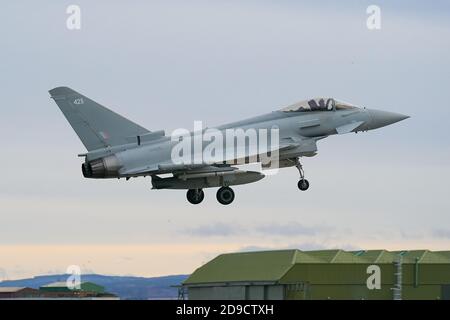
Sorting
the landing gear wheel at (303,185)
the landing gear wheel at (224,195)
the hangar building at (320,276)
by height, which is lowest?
the hangar building at (320,276)

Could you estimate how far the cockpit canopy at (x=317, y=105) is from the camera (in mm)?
60562

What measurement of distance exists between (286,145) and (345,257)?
59.5 ft

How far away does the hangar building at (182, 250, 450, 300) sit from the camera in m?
70.6

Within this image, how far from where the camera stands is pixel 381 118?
62219 mm

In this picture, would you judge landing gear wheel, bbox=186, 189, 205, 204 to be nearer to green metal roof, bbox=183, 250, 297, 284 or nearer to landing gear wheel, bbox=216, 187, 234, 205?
landing gear wheel, bbox=216, 187, 234, 205

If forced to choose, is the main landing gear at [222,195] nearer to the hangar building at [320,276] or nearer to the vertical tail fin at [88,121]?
the vertical tail fin at [88,121]

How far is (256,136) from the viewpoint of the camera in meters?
59.0

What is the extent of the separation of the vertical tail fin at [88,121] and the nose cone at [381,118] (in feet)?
39.4

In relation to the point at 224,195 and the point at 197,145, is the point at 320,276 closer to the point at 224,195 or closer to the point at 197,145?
the point at 224,195

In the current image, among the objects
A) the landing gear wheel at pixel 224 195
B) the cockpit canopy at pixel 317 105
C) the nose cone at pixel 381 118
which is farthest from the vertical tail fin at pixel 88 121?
the nose cone at pixel 381 118
